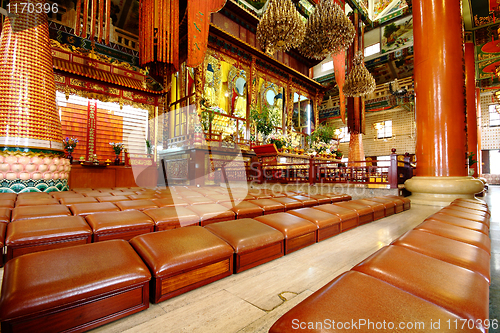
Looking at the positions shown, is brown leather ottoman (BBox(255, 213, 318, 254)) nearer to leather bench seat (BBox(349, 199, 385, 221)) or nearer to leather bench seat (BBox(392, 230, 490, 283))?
leather bench seat (BBox(392, 230, 490, 283))

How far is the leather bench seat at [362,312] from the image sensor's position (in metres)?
0.41

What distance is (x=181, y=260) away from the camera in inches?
31.8

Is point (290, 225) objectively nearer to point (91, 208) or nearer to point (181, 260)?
point (181, 260)

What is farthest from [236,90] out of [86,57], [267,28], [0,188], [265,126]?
[0,188]

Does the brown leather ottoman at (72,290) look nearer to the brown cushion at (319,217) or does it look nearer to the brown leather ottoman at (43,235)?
the brown leather ottoman at (43,235)

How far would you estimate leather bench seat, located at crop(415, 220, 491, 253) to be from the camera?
2.91 ft

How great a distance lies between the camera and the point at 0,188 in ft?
9.81

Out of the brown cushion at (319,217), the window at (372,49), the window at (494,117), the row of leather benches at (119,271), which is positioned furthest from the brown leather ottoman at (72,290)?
the window at (494,117)

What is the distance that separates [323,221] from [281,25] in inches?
149

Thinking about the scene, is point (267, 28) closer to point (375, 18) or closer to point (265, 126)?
point (265, 126)

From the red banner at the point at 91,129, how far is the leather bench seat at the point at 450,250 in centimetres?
753

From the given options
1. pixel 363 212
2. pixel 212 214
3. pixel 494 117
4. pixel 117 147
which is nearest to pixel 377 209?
pixel 363 212

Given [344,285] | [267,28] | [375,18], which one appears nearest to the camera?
[344,285]

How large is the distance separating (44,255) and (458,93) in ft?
15.3
